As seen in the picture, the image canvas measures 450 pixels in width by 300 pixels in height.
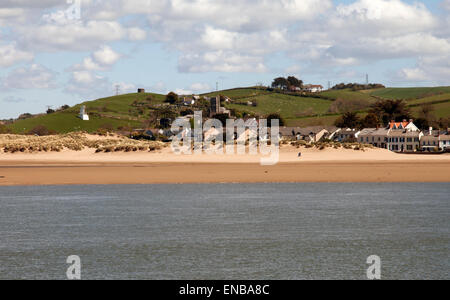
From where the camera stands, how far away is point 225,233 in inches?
1013

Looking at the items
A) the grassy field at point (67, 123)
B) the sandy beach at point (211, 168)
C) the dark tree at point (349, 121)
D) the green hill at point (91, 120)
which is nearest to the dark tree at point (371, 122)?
the dark tree at point (349, 121)

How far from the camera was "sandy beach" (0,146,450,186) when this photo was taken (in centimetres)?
4728

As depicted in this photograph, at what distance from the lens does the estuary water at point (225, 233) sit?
780 inches

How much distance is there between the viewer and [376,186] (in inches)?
1737

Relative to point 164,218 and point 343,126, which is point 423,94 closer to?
point 343,126

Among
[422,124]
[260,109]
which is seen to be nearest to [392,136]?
[422,124]

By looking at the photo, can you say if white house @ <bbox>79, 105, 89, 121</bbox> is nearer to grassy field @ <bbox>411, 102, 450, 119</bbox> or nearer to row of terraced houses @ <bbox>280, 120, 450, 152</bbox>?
row of terraced houses @ <bbox>280, 120, 450, 152</bbox>

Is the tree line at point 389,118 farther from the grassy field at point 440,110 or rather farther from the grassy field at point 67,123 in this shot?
the grassy field at point 67,123

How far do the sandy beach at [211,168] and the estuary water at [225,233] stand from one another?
19.9 feet

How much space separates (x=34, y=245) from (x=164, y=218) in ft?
26.7

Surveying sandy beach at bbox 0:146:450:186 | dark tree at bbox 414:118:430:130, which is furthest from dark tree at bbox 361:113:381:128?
sandy beach at bbox 0:146:450:186

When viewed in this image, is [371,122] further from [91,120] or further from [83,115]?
[83,115]
